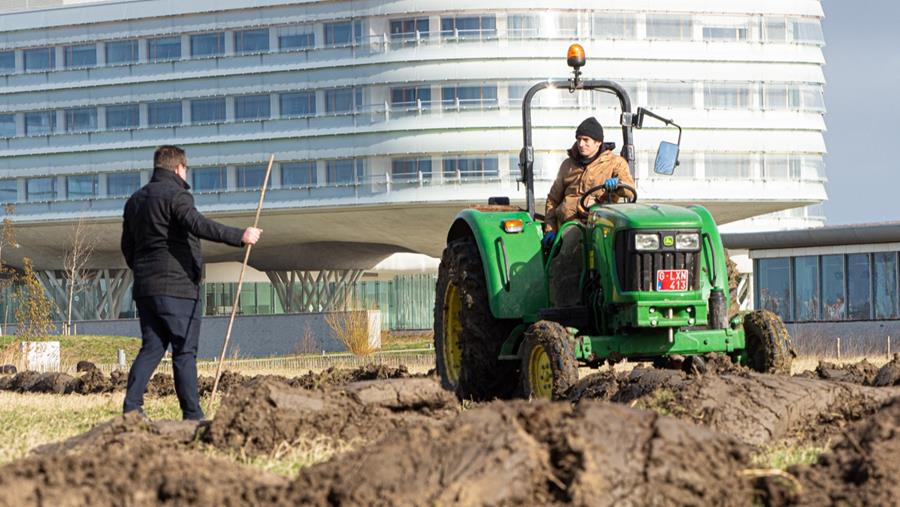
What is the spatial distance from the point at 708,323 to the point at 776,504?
203 inches

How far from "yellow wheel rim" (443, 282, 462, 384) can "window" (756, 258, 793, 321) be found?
29.7 metres

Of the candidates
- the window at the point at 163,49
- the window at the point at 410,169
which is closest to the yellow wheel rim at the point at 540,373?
the window at the point at 410,169

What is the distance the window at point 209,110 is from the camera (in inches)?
2564

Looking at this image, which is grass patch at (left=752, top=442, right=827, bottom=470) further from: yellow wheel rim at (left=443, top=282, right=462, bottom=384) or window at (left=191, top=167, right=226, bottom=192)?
window at (left=191, top=167, right=226, bottom=192)

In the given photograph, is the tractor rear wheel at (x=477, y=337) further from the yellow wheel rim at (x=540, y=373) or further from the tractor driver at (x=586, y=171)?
the yellow wheel rim at (x=540, y=373)

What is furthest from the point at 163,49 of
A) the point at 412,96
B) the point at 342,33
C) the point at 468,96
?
the point at 468,96

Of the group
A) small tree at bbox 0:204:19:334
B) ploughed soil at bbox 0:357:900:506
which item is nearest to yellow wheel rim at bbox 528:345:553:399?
ploughed soil at bbox 0:357:900:506

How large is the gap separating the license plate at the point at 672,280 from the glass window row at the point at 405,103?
49838 millimetres

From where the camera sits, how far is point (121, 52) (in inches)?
2613

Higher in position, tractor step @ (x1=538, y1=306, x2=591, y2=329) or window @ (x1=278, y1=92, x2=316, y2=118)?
window @ (x1=278, y1=92, x2=316, y2=118)

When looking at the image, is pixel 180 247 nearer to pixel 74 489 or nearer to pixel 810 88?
pixel 74 489

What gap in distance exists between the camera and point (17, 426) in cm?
1038

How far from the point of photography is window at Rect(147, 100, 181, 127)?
65.7 metres

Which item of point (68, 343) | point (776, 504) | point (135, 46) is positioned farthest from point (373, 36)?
point (776, 504)
